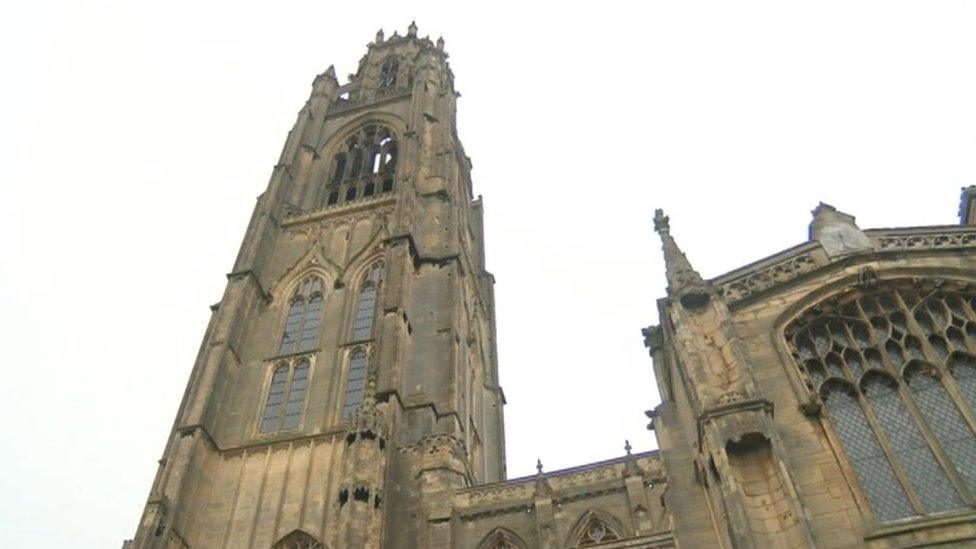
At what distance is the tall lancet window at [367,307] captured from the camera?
28094 millimetres

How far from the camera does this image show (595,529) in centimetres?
2019

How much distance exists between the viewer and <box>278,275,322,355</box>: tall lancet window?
2828 cm

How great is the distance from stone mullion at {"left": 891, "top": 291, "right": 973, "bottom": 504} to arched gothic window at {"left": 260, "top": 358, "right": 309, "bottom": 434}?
18015 mm

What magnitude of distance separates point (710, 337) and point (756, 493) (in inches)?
116

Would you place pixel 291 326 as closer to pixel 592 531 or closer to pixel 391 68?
pixel 592 531

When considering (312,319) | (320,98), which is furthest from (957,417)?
(320,98)

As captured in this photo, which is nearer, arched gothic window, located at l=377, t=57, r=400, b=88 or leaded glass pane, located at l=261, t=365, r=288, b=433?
leaded glass pane, located at l=261, t=365, r=288, b=433

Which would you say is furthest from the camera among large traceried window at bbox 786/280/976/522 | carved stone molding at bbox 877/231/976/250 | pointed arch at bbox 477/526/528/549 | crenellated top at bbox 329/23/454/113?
crenellated top at bbox 329/23/454/113

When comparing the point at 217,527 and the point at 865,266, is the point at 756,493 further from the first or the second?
the point at 217,527

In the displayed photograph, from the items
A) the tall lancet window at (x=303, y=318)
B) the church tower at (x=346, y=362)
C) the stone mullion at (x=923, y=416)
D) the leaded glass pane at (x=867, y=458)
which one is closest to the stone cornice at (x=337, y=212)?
the church tower at (x=346, y=362)

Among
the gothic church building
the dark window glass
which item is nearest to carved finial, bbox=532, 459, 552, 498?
the gothic church building

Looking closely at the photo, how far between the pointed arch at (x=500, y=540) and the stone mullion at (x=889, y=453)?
10812 mm

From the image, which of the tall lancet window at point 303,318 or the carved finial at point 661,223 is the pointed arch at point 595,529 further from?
the tall lancet window at point 303,318

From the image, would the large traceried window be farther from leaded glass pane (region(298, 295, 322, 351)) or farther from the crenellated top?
the crenellated top
